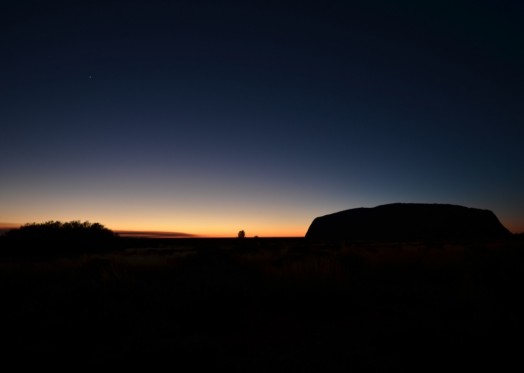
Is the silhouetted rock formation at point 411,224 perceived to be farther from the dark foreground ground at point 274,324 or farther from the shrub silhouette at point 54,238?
the dark foreground ground at point 274,324

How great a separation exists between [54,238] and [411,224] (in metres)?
92.8

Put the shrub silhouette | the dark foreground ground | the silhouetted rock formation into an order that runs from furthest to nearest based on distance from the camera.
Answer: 1. the silhouetted rock formation
2. the shrub silhouette
3. the dark foreground ground

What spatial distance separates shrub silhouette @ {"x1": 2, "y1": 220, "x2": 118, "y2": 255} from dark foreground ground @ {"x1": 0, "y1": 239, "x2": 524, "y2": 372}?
13327 mm

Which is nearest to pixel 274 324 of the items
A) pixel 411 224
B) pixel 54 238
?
pixel 54 238

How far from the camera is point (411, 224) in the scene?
9031cm

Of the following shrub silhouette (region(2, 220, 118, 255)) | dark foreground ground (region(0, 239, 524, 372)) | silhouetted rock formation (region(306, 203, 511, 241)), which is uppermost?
silhouetted rock formation (region(306, 203, 511, 241))

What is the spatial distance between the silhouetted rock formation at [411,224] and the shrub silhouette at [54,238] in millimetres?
78281

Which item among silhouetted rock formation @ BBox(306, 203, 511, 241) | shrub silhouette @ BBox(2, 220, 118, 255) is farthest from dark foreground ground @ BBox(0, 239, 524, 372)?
silhouetted rock formation @ BBox(306, 203, 511, 241)

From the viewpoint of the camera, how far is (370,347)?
3951mm

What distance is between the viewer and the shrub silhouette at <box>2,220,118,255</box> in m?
19.7

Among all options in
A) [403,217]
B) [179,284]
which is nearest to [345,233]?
[403,217]

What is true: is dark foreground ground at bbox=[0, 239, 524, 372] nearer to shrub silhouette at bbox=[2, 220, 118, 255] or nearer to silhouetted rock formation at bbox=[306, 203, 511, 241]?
shrub silhouette at bbox=[2, 220, 118, 255]

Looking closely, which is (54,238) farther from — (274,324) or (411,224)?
(411,224)

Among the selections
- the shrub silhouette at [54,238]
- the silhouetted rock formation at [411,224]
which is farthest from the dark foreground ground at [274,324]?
the silhouetted rock formation at [411,224]
